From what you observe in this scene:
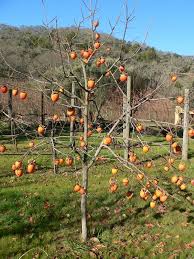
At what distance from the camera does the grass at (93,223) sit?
16.2ft

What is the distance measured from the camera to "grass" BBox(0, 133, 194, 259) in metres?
4.94

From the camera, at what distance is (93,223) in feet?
18.9

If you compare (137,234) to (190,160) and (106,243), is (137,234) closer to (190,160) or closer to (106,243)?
(106,243)

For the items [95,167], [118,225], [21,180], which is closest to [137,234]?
[118,225]

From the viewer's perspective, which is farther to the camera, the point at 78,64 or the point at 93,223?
the point at 78,64

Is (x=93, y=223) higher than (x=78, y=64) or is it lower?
lower

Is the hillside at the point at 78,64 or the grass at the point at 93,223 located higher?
the hillside at the point at 78,64

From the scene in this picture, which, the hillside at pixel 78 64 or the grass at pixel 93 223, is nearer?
the grass at pixel 93 223

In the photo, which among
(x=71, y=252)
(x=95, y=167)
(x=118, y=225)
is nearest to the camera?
(x=71, y=252)

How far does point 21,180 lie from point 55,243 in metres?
3.28

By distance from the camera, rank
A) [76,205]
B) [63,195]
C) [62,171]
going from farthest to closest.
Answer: [62,171] < [63,195] < [76,205]

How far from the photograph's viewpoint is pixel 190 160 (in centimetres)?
1098

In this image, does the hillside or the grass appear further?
the hillside

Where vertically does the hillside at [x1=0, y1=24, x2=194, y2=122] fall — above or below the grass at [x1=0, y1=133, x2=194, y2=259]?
above
